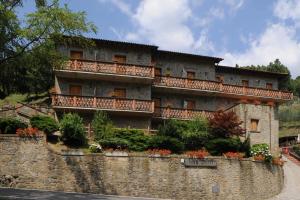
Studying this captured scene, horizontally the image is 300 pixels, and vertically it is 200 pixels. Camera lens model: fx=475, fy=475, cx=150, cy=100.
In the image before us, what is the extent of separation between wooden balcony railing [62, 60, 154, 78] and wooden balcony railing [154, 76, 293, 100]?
6.57ft

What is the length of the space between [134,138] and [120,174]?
13.6 ft

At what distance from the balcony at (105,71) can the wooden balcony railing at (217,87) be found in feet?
6.99

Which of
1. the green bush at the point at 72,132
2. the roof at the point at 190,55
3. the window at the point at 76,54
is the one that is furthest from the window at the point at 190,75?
the green bush at the point at 72,132

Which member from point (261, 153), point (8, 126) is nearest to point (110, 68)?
point (8, 126)

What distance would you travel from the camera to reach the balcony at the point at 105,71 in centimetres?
3641

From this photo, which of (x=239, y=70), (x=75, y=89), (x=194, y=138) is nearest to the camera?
(x=194, y=138)

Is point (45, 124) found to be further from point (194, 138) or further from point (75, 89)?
point (194, 138)

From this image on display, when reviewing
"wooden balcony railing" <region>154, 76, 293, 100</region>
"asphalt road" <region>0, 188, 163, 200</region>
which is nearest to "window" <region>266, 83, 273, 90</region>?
"wooden balcony railing" <region>154, 76, 293, 100</region>

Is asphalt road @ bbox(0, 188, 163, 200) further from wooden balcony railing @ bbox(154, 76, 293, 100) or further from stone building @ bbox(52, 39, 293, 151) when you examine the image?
wooden balcony railing @ bbox(154, 76, 293, 100)

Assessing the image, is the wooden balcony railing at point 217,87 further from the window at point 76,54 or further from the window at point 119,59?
the window at point 76,54

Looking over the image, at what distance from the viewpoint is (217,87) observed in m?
41.5

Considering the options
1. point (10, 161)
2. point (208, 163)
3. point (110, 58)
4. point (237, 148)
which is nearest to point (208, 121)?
point (237, 148)

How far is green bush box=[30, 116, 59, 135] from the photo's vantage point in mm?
29733

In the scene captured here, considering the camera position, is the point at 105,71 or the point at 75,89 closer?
the point at 105,71
